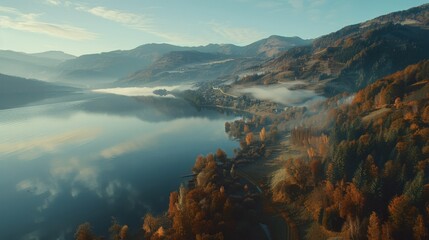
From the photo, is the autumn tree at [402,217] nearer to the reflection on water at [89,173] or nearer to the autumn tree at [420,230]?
the autumn tree at [420,230]

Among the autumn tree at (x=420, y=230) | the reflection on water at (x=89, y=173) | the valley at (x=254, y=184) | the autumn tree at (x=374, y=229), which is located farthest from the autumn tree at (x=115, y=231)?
the autumn tree at (x=420, y=230)

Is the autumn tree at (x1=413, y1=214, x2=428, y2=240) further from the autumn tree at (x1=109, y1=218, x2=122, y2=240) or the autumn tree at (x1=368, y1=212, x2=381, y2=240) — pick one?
the autumn tree at (x1=109, y1=218, x2=122, y2=240)

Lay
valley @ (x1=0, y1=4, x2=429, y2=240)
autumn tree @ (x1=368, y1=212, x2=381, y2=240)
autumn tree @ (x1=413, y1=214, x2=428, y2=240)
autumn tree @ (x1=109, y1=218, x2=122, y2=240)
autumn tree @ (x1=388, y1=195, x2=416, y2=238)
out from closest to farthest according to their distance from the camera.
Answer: autumn tree @ (x1=413, y1=214, x2=428, y2=240) → autumn tree @ (x1=368, y1=212, x2=381, y2=240) → autumn tree @ (x1=388, y1=195, x2=416, y2=238) → valley @ (x1=0, y1=4, x2=429, y2=240) → autumn tree @ (x1=109, y1=218, x2=122, y2=240)

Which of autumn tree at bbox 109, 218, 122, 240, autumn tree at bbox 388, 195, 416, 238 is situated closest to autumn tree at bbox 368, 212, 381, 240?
autumn tree at bbox 388, 195, 416, 238

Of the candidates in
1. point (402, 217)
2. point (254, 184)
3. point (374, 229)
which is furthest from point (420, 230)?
point (254, 184)

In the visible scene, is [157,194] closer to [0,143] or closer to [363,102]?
[363,102]

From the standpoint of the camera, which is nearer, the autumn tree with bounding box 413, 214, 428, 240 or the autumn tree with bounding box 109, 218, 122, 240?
the autumn tree with bounding box 413, 214, 428, 240

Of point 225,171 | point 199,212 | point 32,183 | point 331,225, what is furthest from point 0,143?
point 331,225

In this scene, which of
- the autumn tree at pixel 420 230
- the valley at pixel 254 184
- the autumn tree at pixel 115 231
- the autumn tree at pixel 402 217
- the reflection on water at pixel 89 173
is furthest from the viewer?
the reflection on water at pixel 89 173
